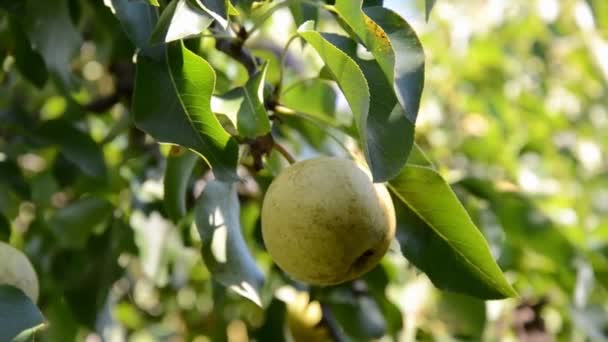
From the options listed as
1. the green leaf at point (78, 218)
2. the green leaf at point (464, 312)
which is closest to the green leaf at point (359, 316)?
the green leaf at point (464, 312)

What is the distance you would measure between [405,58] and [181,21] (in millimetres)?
270

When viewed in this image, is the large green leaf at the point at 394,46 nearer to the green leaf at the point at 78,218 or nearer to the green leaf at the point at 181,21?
the green leaf at the point at 181,21

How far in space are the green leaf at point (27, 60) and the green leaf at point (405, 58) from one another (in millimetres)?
644

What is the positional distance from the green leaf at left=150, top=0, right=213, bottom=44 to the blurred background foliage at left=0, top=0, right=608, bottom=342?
22 cm

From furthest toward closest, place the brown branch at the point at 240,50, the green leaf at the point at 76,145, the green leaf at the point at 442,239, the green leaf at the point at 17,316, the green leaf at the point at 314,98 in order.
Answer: the green leaf at the point at 314,98 < the green leaf at the point at 76,145 < the brown branch at the point at 240,50 < the green leaf at the point at 442,239 < the green leaf at the point at 17,316

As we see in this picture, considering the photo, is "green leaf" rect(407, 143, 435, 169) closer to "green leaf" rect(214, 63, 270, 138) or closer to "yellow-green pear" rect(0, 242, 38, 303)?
"green leaf" rect(214, 63, 270, 138)

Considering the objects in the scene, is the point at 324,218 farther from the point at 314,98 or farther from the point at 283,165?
the point at 314,98

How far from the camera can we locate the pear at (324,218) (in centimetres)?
116

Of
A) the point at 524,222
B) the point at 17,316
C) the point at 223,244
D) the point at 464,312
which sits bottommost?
the point at 464,312

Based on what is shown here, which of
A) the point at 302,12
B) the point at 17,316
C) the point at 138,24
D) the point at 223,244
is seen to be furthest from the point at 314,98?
the point at 17,316

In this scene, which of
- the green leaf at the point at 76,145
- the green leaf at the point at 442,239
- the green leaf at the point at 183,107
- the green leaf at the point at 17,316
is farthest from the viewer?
the green leaf at the point at 76,145

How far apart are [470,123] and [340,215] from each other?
2227 mm

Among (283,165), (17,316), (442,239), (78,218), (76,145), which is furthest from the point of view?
(78,218)

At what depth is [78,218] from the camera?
6.19 ft
